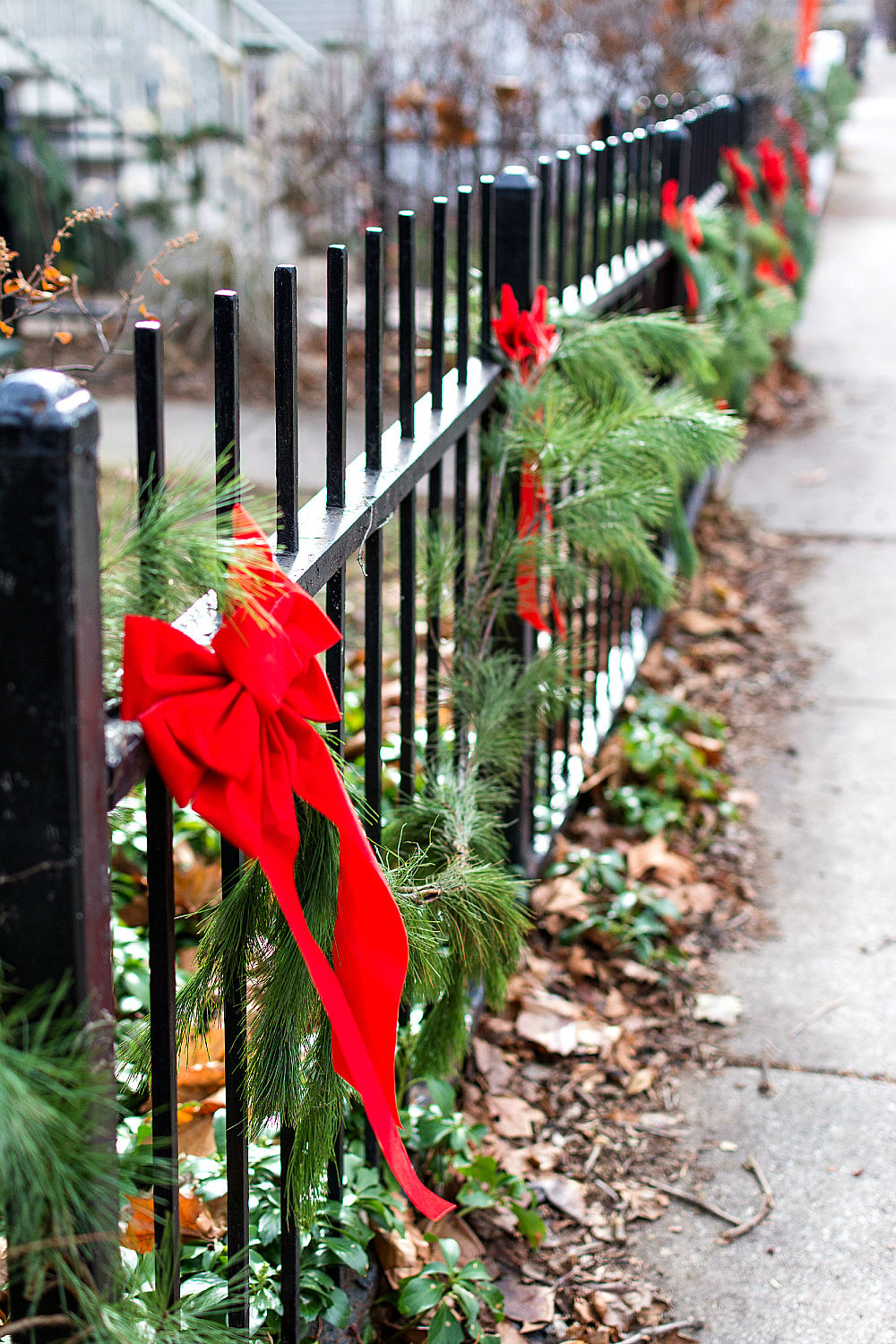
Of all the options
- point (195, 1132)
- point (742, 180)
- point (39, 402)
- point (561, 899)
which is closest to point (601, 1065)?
point (561, 899)

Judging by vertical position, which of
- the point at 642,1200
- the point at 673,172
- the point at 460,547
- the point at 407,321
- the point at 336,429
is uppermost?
the point at 673,172

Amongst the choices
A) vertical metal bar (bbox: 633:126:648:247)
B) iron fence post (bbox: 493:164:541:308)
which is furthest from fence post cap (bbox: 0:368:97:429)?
vertical metal bar (bbox: 633:126:648:247)

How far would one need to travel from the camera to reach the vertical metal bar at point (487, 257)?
2318 mm

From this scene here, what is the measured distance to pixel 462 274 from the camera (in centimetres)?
216

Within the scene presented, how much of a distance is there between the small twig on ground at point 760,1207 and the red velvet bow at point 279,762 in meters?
1.00

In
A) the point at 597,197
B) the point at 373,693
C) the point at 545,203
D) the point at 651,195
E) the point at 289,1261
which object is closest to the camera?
the point at 289,1261

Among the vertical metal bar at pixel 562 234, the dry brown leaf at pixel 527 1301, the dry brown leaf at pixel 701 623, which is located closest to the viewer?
the dry brown leaf at pixel 527 1301

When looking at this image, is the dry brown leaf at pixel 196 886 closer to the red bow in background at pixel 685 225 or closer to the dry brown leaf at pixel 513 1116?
the dry brown leaf at pixel 513 1116

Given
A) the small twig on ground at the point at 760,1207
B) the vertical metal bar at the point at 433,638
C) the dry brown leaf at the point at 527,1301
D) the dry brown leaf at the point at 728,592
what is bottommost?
the small twig on ground at the point at 760,1207

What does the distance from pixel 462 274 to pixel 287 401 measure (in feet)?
2.58

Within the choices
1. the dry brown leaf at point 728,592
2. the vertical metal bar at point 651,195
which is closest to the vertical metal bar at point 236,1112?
the vertical metal bar at point 651,195

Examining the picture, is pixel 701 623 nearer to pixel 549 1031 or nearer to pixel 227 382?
pixel 549 1031

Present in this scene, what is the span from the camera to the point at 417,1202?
1.54 meters

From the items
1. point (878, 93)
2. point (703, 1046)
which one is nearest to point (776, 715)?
point (703, 1046)
